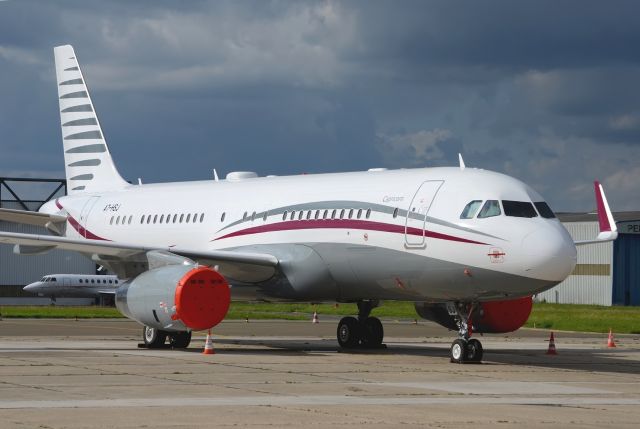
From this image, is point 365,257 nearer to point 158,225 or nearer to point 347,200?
point 347,200

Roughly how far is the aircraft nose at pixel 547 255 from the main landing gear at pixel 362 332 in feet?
24.2

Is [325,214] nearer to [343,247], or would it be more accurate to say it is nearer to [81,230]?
[343,247]

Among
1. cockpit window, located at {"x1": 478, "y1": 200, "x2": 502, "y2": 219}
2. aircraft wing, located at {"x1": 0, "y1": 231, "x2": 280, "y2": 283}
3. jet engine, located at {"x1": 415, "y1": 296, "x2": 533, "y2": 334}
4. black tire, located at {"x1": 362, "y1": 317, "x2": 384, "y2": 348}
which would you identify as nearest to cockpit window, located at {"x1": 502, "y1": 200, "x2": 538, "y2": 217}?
cockpit window, located at {"x1": 478, "y1": 200, "x2": 502, "y2": 219}

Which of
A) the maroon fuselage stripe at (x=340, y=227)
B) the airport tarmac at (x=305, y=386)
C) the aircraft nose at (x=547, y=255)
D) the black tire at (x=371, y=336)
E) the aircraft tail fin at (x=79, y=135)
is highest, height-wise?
the aircraft tail fin at (x=79, y=135)

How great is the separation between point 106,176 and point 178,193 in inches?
199

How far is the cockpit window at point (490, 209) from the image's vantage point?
24078mm

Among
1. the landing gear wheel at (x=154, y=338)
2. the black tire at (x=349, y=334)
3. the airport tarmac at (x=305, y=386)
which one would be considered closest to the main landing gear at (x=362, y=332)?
the black tire at (x=349, y=334)

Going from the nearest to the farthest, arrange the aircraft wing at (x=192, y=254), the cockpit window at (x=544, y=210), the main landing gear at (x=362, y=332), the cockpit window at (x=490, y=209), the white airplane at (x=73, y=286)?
the cockpit window at (x=490, y=209) → the cockpit window at (x=544, y=210) → the aircraft wing at (x=192, y=254) → the main landing gear at (x=362, y=332) → the white airplane at (x=73, y=286)

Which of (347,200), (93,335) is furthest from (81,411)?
(93,335)

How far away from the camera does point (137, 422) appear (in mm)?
13828

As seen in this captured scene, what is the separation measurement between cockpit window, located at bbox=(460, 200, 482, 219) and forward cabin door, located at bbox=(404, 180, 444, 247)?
0.91 metres

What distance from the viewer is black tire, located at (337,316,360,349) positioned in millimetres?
29930

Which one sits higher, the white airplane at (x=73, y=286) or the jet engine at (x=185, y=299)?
the white airplane at (x=73, y=286)

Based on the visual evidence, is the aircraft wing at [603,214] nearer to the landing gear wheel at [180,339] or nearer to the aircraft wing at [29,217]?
the landing gear wheel at [180,339]
